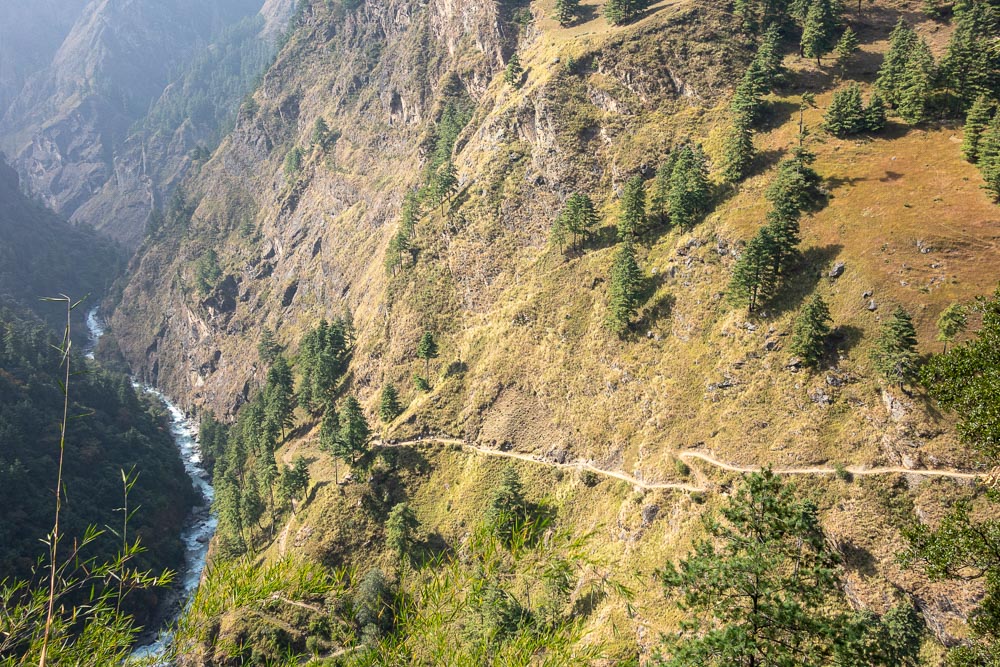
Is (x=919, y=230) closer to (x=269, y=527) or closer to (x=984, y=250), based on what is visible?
(x=984, y=250)

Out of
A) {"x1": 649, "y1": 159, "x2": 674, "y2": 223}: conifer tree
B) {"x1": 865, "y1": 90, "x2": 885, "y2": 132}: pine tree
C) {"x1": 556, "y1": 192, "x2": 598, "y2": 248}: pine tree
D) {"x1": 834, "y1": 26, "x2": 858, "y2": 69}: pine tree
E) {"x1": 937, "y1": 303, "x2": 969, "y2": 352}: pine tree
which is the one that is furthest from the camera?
{"x1": 556, "y1": 192, "x2": 598, "y2": 248}: pine tree

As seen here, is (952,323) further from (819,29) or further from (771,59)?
(819,29)

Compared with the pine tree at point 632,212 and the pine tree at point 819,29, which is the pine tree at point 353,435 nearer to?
the pine tree at point 632,212

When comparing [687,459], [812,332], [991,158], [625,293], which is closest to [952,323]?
[812,332]

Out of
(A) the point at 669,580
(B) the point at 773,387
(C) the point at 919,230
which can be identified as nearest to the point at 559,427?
(B) the point at 773,387

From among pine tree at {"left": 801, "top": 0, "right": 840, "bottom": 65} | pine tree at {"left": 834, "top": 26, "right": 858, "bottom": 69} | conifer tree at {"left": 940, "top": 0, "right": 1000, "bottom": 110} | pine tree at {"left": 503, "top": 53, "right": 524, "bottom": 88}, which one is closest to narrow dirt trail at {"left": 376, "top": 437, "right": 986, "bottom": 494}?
conifer tree at {"left": 940, "top": 0, "right": 1000, "bottom": 110}

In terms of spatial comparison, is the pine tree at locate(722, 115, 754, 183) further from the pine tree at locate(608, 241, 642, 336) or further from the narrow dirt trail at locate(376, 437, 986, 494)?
the narrow dirt trail at locate(376, 437, 986, 494)
